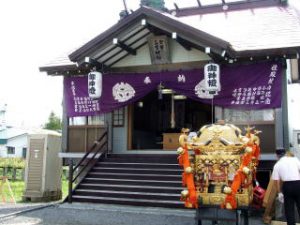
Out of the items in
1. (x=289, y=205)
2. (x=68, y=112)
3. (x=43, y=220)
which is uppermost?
(x=68, y=112)

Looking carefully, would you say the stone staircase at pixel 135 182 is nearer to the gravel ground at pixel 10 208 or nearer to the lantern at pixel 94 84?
the gravel ground at pixel 10 208

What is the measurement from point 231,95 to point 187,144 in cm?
443

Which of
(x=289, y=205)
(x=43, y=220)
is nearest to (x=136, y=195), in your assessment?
(x=43, y=220)

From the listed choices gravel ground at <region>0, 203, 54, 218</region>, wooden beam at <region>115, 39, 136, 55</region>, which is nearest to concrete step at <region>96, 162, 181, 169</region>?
gravel ground at <region>0, 203, 54, 218</region>

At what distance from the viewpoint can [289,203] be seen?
26.9 feet

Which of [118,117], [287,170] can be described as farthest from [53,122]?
[287,170]

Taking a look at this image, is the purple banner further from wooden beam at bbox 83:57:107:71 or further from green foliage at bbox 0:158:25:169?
green foliage at bbox 0:158:25:169

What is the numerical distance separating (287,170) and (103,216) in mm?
4561

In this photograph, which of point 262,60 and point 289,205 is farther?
point 262,60

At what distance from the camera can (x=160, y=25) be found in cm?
1212

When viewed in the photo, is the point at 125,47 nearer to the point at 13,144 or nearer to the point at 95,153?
the point at 95,153

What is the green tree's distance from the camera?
203ft

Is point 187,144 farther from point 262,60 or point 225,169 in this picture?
point 262,60

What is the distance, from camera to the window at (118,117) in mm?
14403
